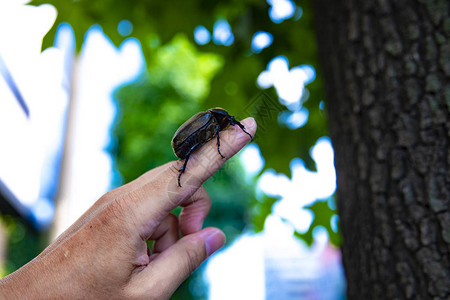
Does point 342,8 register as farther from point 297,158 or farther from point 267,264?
point 267,264

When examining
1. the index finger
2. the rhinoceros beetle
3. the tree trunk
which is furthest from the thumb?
the tree trunk

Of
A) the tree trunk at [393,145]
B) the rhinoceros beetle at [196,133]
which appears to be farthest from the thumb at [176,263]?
the tree trunk at [393,145]

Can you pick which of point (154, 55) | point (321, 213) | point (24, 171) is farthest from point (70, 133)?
point (321, 213)

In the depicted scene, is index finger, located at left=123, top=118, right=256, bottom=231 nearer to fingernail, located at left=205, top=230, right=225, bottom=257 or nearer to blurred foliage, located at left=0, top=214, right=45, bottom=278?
fingernail, located at left=205, top=230, right=225, bottom=257

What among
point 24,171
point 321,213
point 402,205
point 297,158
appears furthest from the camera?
point 24,171

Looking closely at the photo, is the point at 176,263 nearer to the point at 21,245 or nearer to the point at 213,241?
the point at 213,241

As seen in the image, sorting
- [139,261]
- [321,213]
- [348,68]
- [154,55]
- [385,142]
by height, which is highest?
[154,55]
